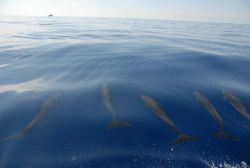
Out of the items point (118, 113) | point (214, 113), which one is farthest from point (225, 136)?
point (118, 113)

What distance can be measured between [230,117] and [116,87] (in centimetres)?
464

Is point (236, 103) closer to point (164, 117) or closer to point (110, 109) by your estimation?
point (164, 117)

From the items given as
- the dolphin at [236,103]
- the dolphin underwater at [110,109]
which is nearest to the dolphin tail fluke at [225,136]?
the dolphin at [236,103]

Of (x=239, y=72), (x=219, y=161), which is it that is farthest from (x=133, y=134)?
(x=239, y=72)

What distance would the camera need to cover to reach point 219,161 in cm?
744

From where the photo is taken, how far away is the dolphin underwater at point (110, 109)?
29.4ft

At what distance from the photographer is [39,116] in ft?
31.2

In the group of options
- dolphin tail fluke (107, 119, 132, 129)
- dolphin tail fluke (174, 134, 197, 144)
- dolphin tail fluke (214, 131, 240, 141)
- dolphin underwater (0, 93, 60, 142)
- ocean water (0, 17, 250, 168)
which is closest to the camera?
ocean water (0, 17, 250, 168)

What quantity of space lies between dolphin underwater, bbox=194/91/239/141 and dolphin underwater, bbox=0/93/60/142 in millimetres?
5426

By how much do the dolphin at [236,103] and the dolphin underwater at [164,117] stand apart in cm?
256

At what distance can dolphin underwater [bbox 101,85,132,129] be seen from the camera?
896 cm

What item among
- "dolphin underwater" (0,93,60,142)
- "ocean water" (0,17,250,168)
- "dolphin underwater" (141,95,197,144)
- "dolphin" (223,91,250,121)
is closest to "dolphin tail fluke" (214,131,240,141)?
"ocean water" (0,17,250,168)

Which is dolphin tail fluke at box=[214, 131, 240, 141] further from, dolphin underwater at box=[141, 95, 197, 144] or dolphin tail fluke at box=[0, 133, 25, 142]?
dolphin tail fluke at box=[0, 133, 25, 142]

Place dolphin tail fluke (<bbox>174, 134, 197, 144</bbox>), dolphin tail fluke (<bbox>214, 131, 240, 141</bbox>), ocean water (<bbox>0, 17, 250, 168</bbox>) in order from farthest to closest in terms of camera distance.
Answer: dolphin tail fluke (<bbox>214, 131, 240, 141</bbox>), dolphin tail fluke (<bbox>174, 134, 197, 144</bbox>), ocean water (<bbox>0, 17, 250, 168</bbox>)
